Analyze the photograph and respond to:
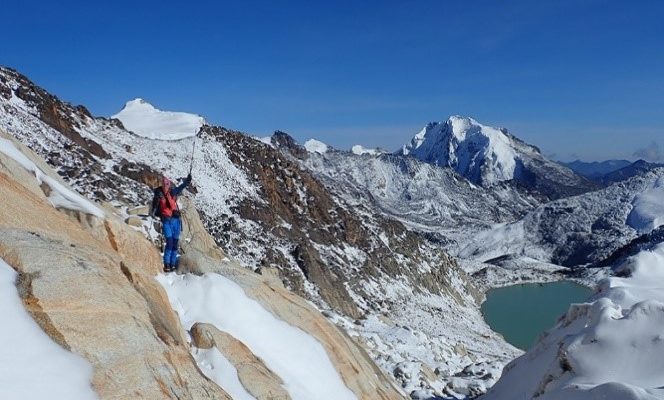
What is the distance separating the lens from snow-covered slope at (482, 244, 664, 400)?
1461 cm

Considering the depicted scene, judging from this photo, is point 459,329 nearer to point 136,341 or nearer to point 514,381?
point 514,381

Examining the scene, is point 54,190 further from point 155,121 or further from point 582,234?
point 582,234

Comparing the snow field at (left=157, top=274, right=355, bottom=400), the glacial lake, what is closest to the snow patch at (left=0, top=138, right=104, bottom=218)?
the snow field at (left=157, top=274, right=355, bottom=400)

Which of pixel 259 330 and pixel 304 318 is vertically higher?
pixel 304 318

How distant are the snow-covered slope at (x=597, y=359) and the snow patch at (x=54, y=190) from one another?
1315 centimetres

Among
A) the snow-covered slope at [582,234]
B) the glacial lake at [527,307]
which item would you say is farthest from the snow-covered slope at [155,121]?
the snow-covered slope at [582,234]

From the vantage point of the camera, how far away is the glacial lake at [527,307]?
92.6 m

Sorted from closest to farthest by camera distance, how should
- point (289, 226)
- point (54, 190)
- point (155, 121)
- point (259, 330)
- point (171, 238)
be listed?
point (259, 330) < point (54, 190) < point (171, 238) < point (289, 226) < point (155, 121)

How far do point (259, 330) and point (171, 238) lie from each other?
3.53m

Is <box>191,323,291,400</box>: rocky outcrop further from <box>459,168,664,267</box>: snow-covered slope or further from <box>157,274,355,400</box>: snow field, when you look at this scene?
<box>459,168,664,267</box>: snow-covered slope

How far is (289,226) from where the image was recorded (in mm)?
80125

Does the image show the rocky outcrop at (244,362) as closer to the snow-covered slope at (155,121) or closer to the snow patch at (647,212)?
the snow-covered slope at (155,121)

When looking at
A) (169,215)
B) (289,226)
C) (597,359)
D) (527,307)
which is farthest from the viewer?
(527,307)

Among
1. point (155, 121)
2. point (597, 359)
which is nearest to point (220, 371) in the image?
point (597, 359)
